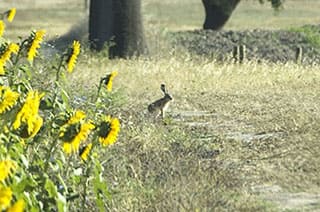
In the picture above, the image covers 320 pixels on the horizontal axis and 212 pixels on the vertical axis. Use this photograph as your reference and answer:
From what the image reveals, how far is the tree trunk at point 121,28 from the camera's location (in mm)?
21047

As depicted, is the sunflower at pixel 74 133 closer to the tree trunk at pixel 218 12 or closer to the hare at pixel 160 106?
the hare at pixel 160 106

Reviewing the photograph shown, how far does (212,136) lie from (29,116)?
5.59 meters

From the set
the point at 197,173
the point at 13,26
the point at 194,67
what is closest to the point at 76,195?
the point at 197,173

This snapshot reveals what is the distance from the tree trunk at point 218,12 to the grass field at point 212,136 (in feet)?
44.0

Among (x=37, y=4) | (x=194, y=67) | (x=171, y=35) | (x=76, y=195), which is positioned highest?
(x=76, y=195)

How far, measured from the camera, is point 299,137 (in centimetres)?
1020

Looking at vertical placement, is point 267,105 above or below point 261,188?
below

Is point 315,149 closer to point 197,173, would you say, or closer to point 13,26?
point 197,173

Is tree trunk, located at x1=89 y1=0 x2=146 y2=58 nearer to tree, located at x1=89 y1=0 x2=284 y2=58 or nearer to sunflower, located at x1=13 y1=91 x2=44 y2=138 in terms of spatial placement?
tree, located at x1=89 y1=0 x2=284 y2=58

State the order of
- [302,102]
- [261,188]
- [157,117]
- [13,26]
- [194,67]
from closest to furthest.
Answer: [261,188]
[157,117]
[302,102]
[194,67]
[13,26]

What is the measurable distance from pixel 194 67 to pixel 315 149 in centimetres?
791

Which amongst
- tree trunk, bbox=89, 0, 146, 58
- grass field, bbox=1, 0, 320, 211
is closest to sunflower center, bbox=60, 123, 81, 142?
grass field, bbox=1, 0, 320, 211

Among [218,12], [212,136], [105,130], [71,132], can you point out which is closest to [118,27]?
[212,136]

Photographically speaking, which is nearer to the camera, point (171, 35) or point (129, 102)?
point (129, 102)
